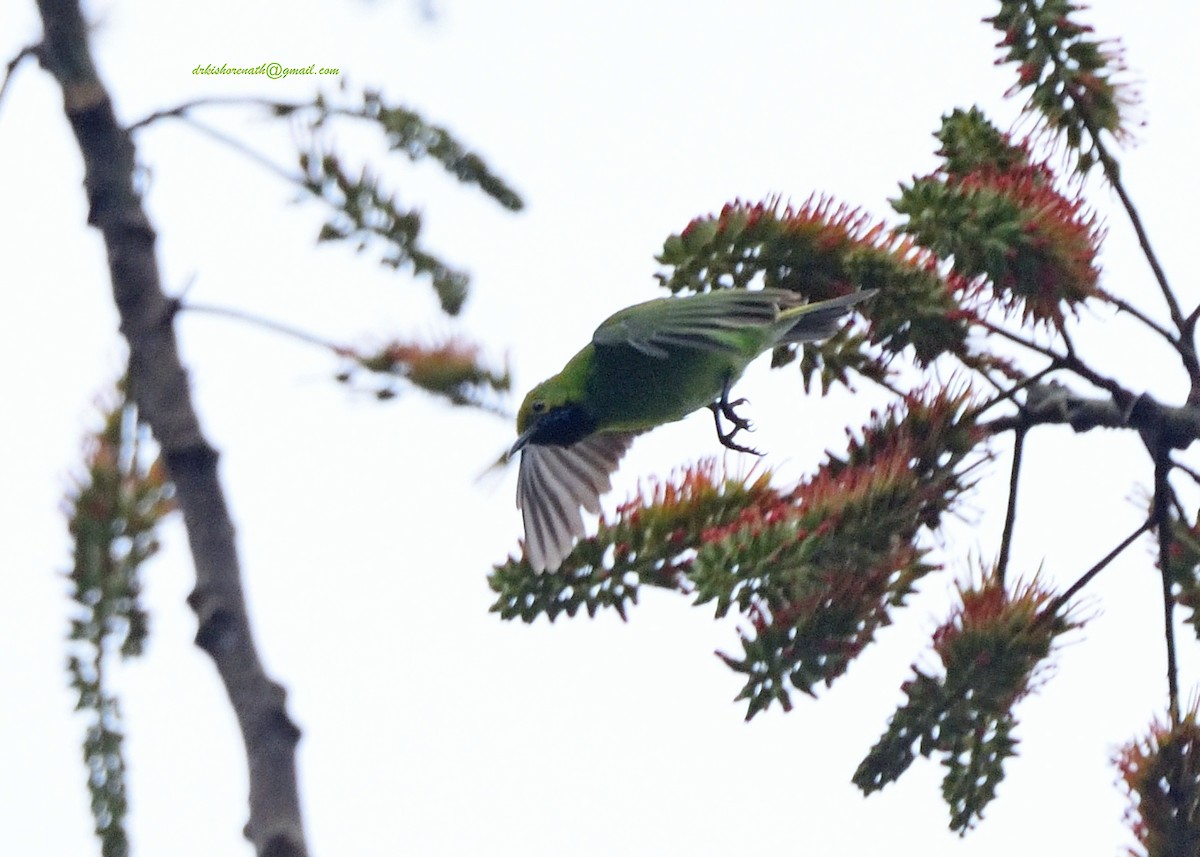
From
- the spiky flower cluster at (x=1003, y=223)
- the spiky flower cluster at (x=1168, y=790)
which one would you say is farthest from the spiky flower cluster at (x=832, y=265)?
the spiky flower cluster at (x=1168, y=790)

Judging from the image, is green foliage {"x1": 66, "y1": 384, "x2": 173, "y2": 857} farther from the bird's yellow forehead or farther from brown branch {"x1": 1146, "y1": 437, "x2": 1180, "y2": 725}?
the bird's yellow forehead

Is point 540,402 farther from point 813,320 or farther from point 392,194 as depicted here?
point 392,194

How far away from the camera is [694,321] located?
13.1ft

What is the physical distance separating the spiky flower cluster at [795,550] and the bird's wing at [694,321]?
2.02 feet

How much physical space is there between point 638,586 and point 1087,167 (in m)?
1.31

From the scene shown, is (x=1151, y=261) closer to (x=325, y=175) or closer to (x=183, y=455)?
(x=325, y=175)

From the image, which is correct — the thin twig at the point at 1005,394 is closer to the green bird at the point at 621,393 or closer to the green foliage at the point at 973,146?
the green foliage at the point at 973,146

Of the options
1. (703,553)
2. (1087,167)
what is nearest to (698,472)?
(703,553)

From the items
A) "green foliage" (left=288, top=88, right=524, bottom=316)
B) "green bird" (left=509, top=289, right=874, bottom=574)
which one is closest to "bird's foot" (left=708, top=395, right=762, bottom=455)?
"green bird" (left=509, top=289, right=874, bottom=574)

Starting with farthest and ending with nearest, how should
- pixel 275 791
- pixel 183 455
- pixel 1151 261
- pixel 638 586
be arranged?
pixel 1151 261 → pixel 638 586 → pixel 183 455 → pixel 275 791

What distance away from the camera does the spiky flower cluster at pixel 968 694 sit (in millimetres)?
2432

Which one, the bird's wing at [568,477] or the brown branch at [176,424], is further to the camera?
the bird's wing at [568,477]

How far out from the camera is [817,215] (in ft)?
9.34

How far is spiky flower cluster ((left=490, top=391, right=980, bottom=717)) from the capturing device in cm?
233
